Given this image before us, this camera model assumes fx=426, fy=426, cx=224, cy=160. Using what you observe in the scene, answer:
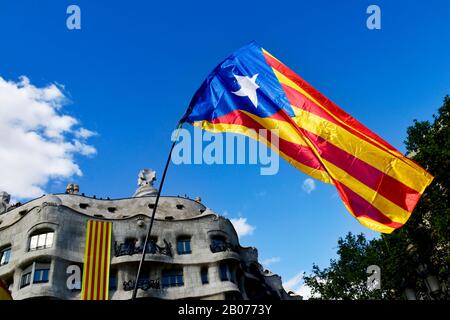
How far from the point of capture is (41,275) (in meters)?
39.7

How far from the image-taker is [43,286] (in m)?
38.5

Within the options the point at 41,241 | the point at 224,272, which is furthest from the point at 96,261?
the point at 224,272

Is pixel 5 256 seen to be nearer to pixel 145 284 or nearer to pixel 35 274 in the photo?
pixel 35 274

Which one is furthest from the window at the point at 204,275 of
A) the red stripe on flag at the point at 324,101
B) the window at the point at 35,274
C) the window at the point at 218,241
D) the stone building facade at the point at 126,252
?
the red stripe on flag at the point at 324,101

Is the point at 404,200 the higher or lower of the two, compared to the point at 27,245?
lower

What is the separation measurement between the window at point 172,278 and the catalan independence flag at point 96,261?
11.3 meters

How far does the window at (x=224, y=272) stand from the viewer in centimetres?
4534

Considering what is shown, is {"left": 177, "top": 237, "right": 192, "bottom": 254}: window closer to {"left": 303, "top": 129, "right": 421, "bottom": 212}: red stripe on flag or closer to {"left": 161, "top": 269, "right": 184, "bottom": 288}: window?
{"left": 161, "top": 269, "right": 184, "bottom": 288}: window

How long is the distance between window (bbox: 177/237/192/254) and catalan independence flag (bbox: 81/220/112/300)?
1388 centimetres

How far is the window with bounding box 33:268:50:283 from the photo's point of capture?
39.2 meters

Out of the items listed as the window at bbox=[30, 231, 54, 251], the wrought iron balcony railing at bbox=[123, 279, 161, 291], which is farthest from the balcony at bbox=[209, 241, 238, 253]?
the window at bbox=[30, 231, 54, 251]
